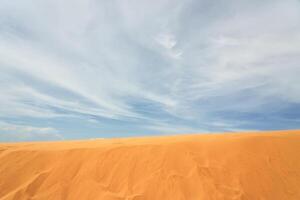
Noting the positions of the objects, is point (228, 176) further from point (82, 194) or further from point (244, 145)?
point (82, 194)

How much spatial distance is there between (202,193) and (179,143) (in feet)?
8.41

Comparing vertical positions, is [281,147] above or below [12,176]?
above

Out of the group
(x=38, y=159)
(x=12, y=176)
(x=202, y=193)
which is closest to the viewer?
(x=202, y=193)

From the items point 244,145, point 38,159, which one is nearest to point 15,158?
point 38,159

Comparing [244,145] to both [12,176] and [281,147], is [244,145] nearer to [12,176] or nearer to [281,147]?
[281,147]

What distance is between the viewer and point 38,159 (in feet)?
29.6

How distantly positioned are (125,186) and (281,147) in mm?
5784

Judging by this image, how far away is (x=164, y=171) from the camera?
767 centimetres

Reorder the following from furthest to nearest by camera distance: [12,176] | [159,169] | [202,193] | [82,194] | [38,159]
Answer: [38,159] < [12,176] < [159,169] < [82,194] < [202,193]

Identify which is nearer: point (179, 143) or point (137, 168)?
point (137, 168)

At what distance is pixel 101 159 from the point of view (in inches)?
339

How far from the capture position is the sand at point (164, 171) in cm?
691

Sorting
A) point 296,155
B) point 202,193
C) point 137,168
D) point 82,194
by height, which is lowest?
point 82,194

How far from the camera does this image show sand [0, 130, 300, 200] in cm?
691
